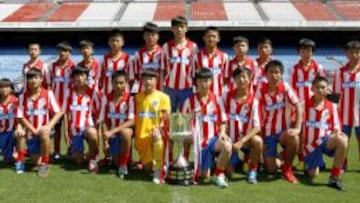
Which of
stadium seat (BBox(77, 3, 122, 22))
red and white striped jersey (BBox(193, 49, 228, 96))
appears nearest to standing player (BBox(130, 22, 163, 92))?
red and white striped jersey (BBox(193, 49, 228, 96))

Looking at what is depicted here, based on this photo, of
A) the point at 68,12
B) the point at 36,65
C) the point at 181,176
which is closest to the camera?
the point at 181,176

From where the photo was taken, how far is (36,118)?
19.0ft

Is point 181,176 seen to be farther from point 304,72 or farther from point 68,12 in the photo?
point 68,12

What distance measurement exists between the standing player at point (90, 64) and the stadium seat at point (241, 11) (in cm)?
1163

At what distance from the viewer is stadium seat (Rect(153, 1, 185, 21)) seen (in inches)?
731

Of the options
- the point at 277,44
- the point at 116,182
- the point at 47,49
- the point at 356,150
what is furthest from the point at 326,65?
the point at 116,182

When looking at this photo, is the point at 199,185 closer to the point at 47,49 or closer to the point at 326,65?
the point at 326,65

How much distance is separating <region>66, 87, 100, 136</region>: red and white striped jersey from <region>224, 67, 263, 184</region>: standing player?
1437 mm

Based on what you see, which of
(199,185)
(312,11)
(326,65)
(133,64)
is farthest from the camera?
(312,11)

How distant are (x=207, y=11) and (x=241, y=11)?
3.88 ft

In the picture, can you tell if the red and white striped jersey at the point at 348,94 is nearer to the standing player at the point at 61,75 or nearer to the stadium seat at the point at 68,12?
the standing player at the point at 61,75

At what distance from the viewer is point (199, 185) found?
520cm

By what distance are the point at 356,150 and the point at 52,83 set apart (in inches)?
154

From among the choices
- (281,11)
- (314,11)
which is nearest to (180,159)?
(281,11)
